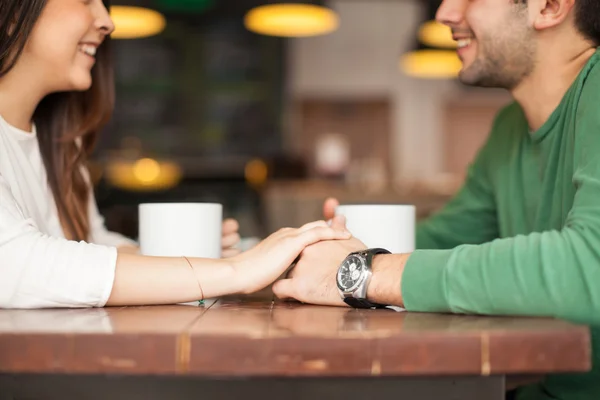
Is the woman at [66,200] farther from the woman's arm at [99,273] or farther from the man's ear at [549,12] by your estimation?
the man's ear at [549,12]

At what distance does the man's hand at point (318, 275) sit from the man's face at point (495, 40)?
0.53 m

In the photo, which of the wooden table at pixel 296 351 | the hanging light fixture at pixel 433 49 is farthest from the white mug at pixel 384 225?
the hanging light fixture at pixel 433 49

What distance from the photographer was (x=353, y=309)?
0.90 meters

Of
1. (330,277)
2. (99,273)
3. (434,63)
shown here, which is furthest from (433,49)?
(99,273)

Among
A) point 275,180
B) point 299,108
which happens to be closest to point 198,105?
point 275,180

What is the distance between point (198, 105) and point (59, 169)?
4.67 meters

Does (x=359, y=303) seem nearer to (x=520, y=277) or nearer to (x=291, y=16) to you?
(x=520, y=277)

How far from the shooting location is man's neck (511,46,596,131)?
4.25ft

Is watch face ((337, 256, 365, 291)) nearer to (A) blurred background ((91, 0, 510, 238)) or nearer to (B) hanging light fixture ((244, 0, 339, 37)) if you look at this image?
(A) blurred background ((91, 0, 510, 238))

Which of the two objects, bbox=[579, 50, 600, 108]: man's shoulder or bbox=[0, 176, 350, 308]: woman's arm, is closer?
bbox=[0, 176, 350, 308]: woman's arm

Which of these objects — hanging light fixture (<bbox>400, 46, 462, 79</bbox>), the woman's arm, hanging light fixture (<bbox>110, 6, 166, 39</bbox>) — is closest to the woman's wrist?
the woman's arm

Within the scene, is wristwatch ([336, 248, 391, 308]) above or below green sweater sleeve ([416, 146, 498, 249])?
above

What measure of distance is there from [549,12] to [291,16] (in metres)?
2.81

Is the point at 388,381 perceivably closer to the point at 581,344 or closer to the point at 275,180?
the point at 581,344
